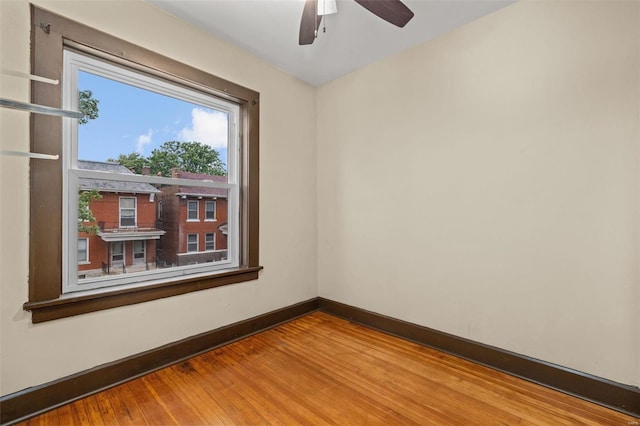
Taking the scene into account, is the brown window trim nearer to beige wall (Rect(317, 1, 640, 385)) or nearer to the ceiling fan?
the ceiling fan

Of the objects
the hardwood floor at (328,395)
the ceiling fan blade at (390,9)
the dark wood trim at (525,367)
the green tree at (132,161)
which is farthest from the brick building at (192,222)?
the ceiling fan blade at (390,9)

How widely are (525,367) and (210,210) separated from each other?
2.77 metres

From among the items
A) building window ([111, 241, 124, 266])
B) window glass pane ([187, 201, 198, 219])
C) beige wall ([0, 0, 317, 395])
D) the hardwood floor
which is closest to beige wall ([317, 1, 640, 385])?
the hardwood floor

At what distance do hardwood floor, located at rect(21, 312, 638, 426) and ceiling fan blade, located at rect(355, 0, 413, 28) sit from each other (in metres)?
2.30

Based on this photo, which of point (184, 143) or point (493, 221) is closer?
point (493, 221)

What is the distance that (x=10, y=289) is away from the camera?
1.58 m

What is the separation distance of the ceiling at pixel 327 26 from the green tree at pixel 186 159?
3.23ft

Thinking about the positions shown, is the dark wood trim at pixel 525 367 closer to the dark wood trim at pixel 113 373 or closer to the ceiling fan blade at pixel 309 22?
Answer: the dark wood trim at pixel 113 373

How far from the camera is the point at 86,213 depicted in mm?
1930

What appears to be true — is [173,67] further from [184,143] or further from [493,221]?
[493,221]

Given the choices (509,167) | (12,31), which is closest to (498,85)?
(509,167)

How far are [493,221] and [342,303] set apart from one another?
174cm

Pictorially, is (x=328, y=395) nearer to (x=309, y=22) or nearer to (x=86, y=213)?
(x=86, y=213)

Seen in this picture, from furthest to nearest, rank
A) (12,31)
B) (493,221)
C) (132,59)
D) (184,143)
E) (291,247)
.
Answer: (291,247) → (184,143) → (493,221) → (132,59) → (12,31)
